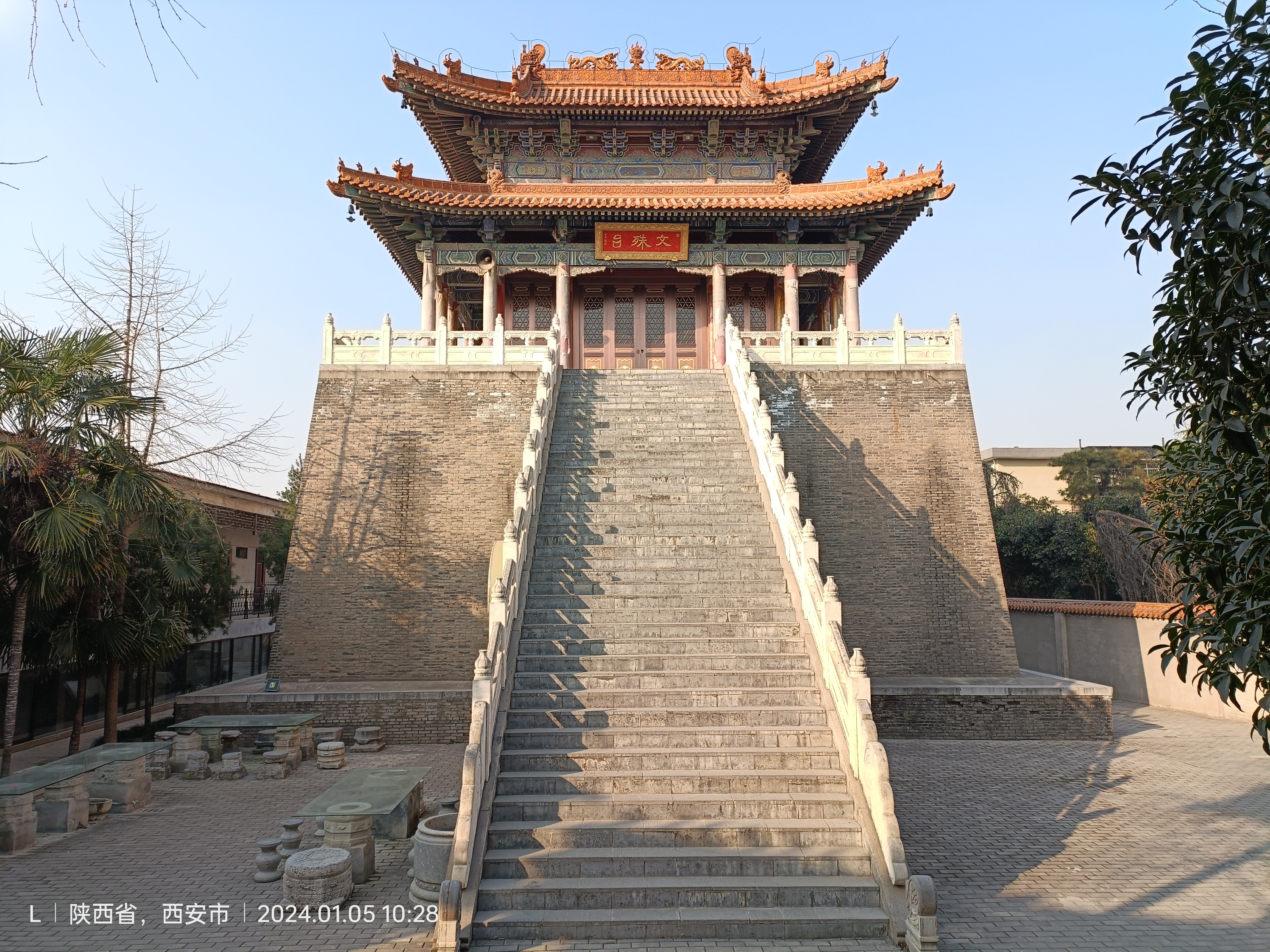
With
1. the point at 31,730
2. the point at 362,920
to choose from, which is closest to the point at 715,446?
the point at 362,920

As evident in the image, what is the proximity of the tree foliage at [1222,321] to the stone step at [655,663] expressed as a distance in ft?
13.3

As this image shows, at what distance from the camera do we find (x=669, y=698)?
24.7 feet

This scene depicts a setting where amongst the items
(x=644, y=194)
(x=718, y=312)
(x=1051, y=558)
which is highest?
(x=644, y=194)

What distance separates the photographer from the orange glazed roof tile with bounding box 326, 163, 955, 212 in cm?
1597

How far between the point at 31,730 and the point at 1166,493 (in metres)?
14.7

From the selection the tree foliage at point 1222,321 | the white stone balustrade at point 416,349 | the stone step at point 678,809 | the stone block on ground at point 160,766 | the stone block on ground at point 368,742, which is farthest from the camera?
the white stone balustrade at point 416,349

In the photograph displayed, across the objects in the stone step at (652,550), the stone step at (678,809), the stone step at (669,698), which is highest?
the stone step at (652,550)

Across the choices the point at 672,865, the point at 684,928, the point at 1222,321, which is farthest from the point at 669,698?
the point at 1222,321

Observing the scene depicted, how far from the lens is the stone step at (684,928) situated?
553 centimetres

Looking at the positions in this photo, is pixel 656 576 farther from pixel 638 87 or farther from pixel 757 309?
pixel 638 87

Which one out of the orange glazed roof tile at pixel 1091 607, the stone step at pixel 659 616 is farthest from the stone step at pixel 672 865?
the orange glazed roof tile at pixel 1091 607

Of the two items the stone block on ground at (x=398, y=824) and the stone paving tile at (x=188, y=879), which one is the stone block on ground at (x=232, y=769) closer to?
the stone paving tile at (x=188, y=879)

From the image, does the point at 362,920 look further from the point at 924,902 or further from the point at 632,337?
the point at 632,337

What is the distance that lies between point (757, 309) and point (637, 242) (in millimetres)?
3310
